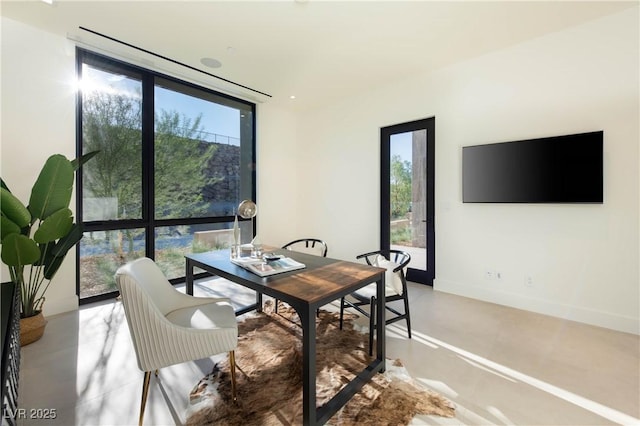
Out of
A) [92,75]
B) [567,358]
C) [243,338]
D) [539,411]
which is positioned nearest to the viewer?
[539,411]

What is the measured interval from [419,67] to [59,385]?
4.70 metres

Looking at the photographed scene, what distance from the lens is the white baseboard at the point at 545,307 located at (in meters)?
2.67

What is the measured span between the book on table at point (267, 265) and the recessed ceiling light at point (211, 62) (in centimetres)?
265

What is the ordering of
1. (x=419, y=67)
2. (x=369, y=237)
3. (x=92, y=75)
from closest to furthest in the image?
(x=92, y=75) → (x=419, y=67) → (x=369, y=237)

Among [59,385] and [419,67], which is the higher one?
[419,67]

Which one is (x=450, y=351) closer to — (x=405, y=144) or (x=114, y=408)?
(x=114, y=408)

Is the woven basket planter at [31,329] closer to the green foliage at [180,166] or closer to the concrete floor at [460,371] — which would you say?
the concrete floor at [460,371]

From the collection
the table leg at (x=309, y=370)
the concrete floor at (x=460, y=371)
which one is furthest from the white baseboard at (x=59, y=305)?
the table leg at (x=309, y=370)

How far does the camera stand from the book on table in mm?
2012

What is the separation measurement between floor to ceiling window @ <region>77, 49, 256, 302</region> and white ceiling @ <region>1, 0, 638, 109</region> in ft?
1.27

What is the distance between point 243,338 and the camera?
2488 millimetres

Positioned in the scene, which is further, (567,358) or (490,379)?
(567,358)

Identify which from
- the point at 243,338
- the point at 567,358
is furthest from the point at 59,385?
Answer: the point at 567,358

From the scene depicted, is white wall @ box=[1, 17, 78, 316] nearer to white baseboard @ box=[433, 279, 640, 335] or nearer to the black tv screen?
white baseboard @ box=[433, 279, 640, 335]
